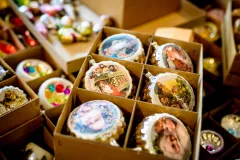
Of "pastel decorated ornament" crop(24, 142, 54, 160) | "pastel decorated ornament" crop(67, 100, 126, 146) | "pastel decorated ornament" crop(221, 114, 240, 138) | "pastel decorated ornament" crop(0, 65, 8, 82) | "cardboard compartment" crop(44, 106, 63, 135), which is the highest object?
"pastel decorated ornament" crop(0, 65, 8, 82)

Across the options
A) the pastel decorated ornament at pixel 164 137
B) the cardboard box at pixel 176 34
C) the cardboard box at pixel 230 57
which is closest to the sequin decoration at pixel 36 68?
the cardboard box at pixel 176 34

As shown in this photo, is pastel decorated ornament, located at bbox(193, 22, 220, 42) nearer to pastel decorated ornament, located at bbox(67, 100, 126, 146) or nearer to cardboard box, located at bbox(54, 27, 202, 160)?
cardboard box, located at bbox(54, 27, 202, 160)

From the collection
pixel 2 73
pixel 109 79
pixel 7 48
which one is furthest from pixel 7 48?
pixel 109 79

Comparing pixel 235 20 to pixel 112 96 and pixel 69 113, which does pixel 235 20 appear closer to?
pixel 112 96

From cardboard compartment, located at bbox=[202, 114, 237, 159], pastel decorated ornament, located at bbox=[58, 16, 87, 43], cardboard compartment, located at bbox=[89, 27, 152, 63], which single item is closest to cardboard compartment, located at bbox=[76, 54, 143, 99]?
cardboard compartment, located at bbox=[89, 27, 152, 63]

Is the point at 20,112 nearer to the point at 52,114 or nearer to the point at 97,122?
the point at 52,114

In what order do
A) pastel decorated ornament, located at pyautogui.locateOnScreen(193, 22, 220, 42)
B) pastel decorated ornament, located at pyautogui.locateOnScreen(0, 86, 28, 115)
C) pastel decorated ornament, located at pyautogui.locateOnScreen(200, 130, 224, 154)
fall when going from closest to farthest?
pastel decorated ornament, located at pyautogui.locateOnScreen(0, 86, 28, 115), pastel decorated ornament, located at pyautogui.locateOnScreen(200, 130, 224, 154), pastel decorated ornament, located at pyautogui.locateOnScreen(193, 22, 220, 42)

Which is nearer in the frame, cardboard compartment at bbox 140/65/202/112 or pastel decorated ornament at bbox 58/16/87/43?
cardboard compartment at bbox 140/65/202/112
